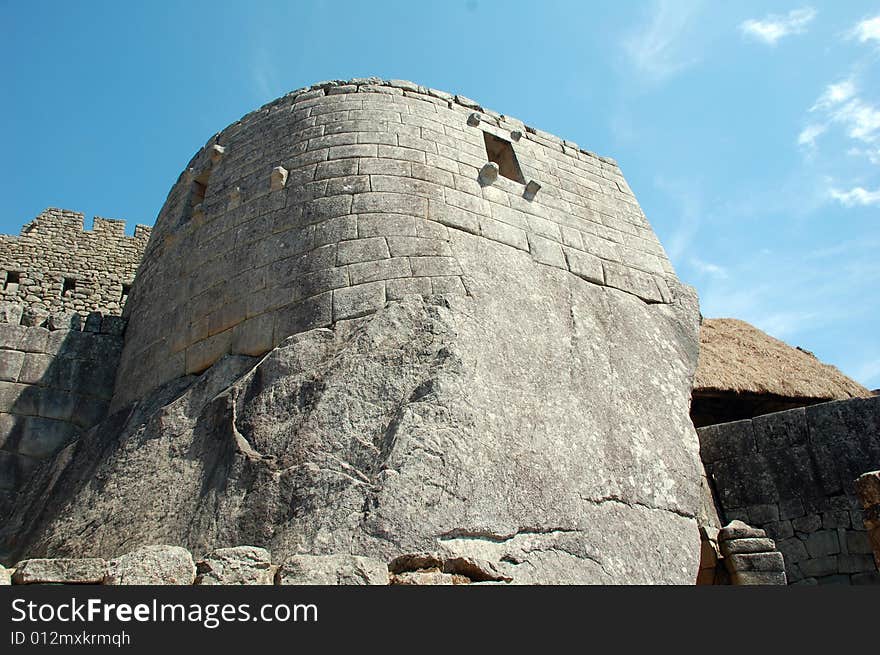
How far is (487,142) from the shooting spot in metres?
6.87

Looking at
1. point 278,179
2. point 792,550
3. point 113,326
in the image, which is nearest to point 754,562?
point 792,550

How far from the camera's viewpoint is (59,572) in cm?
288

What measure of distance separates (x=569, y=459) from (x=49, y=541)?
2.90 meters

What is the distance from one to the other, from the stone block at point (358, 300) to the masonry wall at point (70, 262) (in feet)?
28.9

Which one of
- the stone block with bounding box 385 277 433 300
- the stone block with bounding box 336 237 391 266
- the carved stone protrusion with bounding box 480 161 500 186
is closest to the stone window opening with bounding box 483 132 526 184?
the carved stone protrusion with bounding box 480 161 500 186

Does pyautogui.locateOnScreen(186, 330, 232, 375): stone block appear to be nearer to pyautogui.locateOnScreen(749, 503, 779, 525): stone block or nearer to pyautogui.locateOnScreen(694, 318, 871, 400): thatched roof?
pyautogui.locateOnScreen(694, 318, 871, 400): thatched roof

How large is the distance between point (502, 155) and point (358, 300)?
103 inches

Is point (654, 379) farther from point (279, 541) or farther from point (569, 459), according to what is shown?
point (279, 541)

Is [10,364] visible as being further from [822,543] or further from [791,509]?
[822,543]

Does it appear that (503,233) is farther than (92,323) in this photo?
No

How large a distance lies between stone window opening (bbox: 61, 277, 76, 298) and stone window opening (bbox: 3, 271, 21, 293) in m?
0.65

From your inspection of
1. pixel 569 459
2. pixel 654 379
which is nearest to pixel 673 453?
pixel 654 379

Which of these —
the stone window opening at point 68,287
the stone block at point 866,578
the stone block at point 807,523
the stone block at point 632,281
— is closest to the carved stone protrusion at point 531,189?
the stone block at point 632,281

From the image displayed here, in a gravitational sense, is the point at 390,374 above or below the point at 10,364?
below
